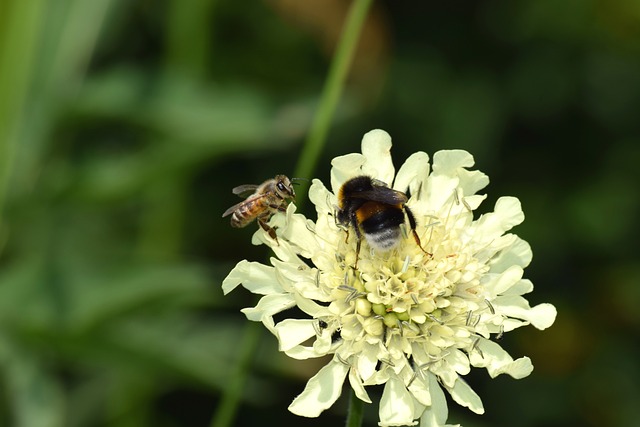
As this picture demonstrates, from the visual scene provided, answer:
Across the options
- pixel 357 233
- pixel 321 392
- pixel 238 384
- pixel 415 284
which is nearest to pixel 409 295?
pixel 415 284

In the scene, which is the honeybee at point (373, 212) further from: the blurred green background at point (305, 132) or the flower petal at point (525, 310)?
the blurred green background at point (305, 132)

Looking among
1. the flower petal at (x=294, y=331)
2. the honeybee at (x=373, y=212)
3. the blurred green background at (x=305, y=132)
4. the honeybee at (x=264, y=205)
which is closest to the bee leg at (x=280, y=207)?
the honeybee at (x=264, y=205)

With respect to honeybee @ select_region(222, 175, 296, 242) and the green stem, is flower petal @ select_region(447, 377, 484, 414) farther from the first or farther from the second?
the green stem

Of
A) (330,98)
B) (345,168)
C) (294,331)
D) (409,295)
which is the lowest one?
(294,331)

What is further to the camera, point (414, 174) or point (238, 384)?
point (238, 384)

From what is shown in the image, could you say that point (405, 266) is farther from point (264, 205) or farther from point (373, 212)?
point (264, 205)

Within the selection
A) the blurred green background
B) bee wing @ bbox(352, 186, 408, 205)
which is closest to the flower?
bee wing @ bbox(352, 186, 408, 205)

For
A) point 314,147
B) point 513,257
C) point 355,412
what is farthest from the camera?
point 314,147

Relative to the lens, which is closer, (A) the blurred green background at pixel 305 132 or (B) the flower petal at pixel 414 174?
(B) the flower petal at pixel 414 174
